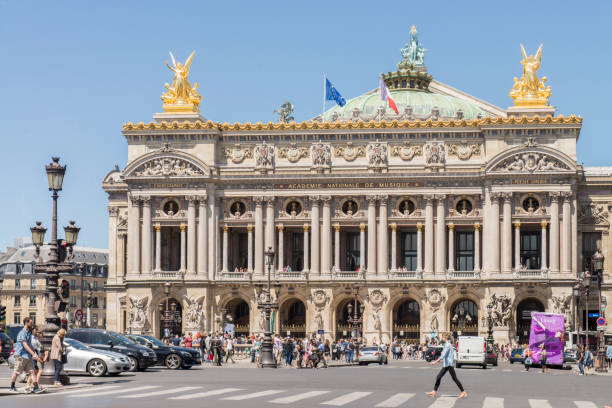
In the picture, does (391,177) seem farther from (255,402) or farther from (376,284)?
(255,402)

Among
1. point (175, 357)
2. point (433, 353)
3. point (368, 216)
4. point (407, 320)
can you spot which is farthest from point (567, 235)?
point (175, 357)

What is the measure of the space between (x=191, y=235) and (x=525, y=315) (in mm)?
29849

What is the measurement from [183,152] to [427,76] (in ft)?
125

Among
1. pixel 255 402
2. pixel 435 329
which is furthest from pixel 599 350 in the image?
pixel 255 402

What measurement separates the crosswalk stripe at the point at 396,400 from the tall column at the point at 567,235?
2296 inches

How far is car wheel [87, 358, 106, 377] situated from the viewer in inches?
1914

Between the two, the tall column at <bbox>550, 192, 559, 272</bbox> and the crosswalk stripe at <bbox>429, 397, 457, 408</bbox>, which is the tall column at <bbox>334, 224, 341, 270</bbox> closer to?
the tall column at <bbox>550, 192, 559, 272</bbox>

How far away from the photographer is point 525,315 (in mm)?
96375

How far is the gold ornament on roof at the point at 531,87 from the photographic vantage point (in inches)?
3890

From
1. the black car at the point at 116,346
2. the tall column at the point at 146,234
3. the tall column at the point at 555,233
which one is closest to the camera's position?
the black car at the point at 116,346

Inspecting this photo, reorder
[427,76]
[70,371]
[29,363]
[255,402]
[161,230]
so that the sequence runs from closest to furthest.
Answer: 1. [255,402]
2. [29,363]
3. [70,371]
4. [161,230]
5. [427,76]

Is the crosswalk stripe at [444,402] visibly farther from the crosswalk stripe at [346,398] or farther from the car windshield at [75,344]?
the car windshield at [75,344]

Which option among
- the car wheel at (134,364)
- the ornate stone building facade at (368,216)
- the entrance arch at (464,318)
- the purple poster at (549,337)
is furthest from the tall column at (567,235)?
the car wheel at (134,364)

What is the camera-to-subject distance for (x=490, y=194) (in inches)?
3787
